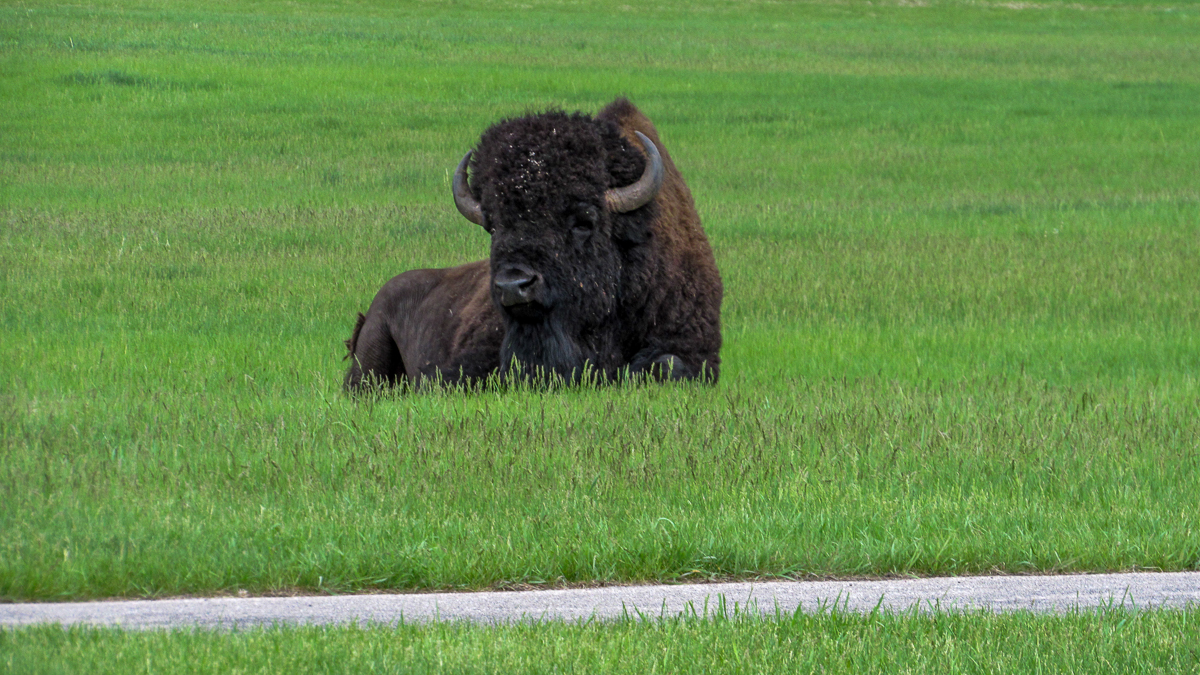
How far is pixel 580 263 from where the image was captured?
963cm

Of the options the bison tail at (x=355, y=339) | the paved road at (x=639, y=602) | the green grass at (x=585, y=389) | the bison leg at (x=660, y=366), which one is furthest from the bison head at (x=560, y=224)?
the paved road at (x=639, y=602)

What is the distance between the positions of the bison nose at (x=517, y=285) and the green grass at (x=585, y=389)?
63 cm

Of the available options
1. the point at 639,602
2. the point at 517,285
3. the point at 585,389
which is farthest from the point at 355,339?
the point at 639,602

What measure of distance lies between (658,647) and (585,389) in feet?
16.2

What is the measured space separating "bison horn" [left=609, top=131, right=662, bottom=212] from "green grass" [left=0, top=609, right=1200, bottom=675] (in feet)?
17.1

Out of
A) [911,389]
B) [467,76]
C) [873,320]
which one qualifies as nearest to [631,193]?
[911,389]

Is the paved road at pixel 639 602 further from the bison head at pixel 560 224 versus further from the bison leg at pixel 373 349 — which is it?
the bison leg at pixel 373 349

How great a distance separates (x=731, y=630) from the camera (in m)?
4.95

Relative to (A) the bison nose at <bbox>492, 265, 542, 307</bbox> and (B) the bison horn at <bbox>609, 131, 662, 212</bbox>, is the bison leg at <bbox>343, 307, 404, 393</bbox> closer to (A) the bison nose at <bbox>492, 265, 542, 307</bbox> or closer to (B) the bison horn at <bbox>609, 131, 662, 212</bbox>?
(B) the bison horn at <bbox>609, 131, 662, 212</bbox>

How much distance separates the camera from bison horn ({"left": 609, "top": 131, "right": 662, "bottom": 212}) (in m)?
9.92

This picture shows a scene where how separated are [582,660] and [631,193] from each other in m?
5.75

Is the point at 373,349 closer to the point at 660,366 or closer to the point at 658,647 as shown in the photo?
the point at 660,366

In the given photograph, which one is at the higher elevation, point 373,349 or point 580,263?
point 580,263

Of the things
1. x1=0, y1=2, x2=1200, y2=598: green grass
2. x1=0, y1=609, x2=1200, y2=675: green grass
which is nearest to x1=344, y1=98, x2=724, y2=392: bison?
x1=0, y1=2, x2=1200, y2=598: green grass
